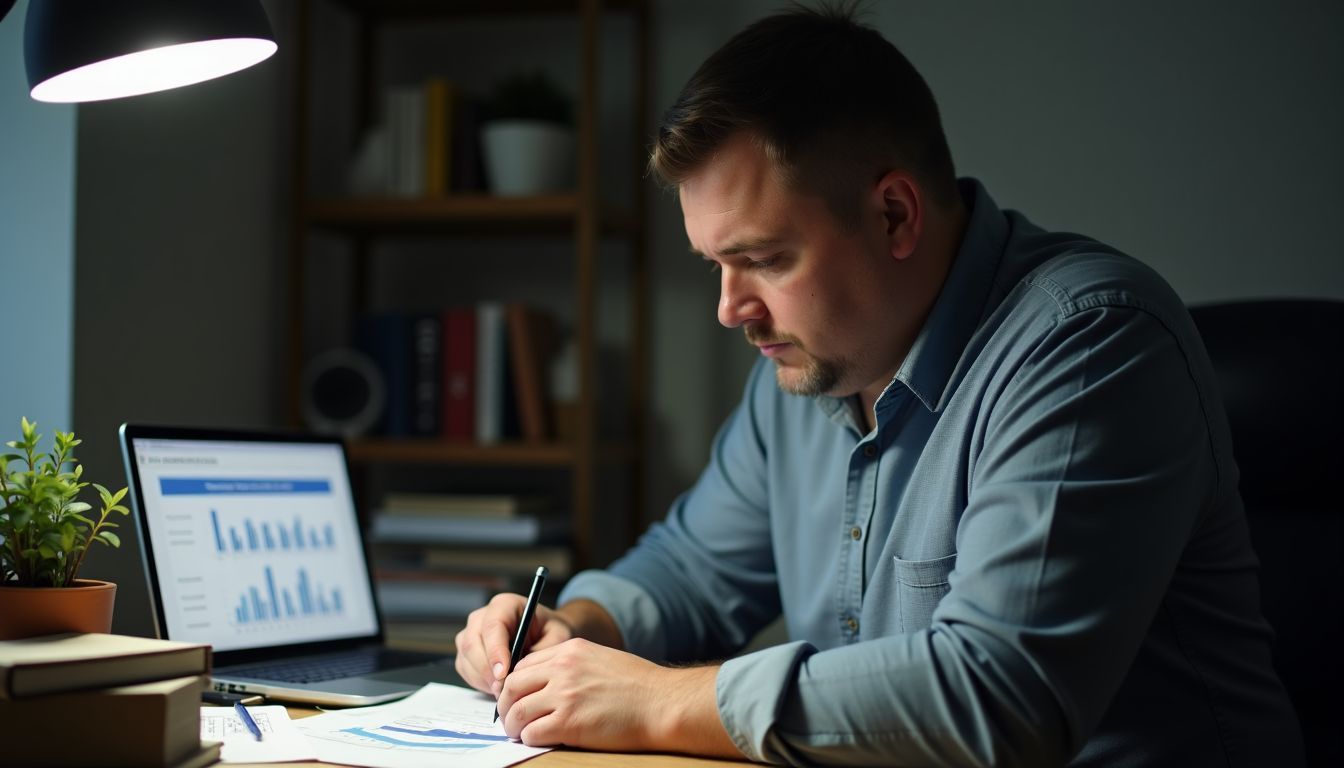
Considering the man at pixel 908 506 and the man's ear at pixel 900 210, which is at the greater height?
the man's ear at pixel 900 210

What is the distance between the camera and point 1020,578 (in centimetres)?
86

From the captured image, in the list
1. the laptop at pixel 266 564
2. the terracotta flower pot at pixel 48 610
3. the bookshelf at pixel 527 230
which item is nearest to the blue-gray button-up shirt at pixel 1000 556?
the laptop at pixel 266 564

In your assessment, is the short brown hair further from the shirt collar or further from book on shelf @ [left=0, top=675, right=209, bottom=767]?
book on shelf @ [left=0, top=675, right=209, bottom=767]

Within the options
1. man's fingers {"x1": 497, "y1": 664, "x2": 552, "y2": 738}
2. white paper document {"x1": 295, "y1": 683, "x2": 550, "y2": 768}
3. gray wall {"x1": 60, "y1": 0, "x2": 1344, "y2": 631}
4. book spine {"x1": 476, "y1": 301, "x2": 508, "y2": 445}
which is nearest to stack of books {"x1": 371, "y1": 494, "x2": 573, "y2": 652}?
book spine {"x1": 476, "y1": 301, "x2": 508, "y2": 445}

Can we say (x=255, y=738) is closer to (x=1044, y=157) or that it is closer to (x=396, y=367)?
(x=396, y=367)

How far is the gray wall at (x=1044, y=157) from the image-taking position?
1920 millimetres

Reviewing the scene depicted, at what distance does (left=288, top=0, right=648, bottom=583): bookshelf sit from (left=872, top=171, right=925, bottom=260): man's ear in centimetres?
87

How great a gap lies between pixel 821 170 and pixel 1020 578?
1.55ft

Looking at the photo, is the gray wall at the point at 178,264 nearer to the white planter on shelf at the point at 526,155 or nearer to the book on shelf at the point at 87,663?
the white planter on shelf at the point at 526,155

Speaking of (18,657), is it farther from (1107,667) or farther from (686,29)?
(686,29)

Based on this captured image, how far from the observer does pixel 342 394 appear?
2.11m

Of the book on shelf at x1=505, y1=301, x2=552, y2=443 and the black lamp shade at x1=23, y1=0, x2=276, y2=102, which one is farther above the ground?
the black lamp shade at x1=23, y1=0, x2=276, y2=102

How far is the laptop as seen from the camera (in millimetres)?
1142

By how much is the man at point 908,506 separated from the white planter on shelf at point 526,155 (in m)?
0.77
